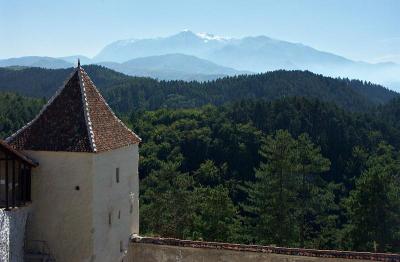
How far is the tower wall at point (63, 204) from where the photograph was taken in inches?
946

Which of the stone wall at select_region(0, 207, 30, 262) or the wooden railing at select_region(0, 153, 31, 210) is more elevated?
the wooden railing at select_region(0, 153, 31, 210)

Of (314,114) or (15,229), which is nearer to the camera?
(15,229)

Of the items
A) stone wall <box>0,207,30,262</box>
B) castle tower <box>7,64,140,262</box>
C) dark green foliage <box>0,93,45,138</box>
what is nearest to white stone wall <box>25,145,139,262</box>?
castle tower <box>7,64,140,262</box>

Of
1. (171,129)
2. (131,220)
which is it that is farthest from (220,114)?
(131,220)

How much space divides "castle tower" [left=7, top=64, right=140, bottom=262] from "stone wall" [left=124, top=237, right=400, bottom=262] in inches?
61.7

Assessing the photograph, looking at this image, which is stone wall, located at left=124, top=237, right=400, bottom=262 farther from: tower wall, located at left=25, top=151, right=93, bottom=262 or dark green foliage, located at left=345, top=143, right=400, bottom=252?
dark green foliage, located at left=345, top=143, right=400, bottom=252

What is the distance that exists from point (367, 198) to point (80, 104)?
107ft

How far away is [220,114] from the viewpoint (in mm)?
112312

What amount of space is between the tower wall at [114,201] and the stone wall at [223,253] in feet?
3.80

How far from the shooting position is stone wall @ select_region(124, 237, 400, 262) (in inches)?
945

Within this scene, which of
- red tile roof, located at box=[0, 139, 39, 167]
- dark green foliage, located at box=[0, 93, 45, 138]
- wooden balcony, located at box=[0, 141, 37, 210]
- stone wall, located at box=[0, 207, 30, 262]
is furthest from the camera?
dark green foliage, located at box=[0, 93, 45, 138]

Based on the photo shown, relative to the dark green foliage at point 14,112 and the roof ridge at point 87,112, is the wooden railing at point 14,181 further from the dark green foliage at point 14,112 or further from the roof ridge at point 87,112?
the dark green foliage at point 14,112

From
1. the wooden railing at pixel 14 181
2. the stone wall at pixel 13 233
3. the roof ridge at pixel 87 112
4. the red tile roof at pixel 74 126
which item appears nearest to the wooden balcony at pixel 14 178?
the wooden railing at pixel 14 181

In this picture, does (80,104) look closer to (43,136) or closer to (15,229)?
(43,136)
